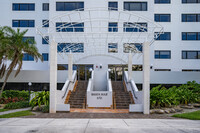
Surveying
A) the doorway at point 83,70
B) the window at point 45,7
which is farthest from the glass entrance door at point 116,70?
the window at point 45,7

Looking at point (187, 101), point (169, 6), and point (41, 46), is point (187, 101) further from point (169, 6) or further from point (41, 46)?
point (41, 46)

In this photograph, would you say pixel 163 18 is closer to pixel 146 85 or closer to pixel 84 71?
pixel 84 71

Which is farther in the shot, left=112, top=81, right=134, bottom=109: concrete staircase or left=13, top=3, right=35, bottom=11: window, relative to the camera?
left=13, top=3, right=35, bottom=11: window

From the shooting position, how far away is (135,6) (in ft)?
92.4

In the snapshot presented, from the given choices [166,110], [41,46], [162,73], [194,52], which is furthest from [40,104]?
[194,52]

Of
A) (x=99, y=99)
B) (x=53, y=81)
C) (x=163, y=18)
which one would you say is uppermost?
(x=163, y=18)

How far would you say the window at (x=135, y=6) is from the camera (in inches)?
1104

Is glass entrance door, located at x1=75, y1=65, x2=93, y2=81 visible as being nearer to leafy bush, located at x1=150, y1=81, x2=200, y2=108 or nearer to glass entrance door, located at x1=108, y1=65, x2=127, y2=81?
glass entrance door, located at x1=108, y1=65, x2=127, y2=81

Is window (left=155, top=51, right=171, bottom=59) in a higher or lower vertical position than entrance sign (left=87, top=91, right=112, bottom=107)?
higher

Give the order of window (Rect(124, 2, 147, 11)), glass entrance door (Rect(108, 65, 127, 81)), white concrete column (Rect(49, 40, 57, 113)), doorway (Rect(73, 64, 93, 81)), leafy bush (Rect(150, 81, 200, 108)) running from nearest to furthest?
white concrete column (Rect(49, 40, 57, 113)) → leafy bush (Rect(150, 81, 200, 108)) → doorway (Rect(73, 64, 93, 81)) → glass entrance door (Rect(108, 65, 127, 81)) → window (Rect(124, 2, 147, 11))

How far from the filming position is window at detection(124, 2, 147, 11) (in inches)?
1104

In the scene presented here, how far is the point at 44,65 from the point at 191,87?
60.0ft

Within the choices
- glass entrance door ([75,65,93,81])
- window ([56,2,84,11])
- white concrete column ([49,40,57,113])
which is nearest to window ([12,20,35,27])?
window ([56,2,84,11])

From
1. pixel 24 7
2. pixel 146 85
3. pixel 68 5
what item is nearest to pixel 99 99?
pixel 146 85
